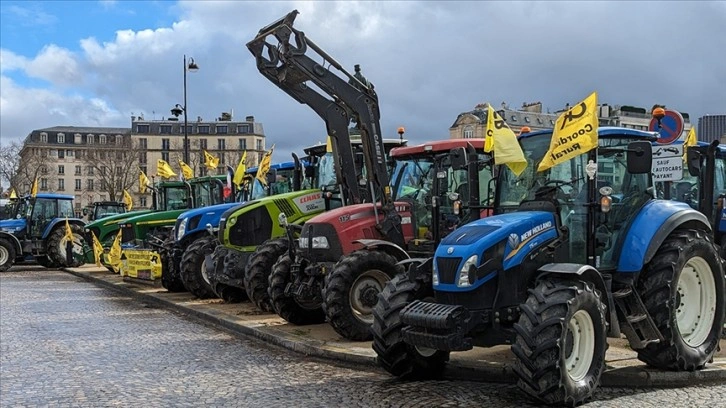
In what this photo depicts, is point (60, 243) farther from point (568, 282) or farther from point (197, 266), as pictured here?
point (568, 282)

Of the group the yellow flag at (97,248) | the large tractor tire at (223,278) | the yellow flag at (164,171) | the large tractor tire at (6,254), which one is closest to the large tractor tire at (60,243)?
the large tractor tire at (6,254)

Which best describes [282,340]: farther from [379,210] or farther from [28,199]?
[28,199]

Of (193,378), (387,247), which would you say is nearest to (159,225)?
(387,247)

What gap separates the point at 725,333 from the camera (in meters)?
9.84

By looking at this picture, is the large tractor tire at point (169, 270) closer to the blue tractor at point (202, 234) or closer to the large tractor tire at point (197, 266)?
the blue tractor at point (202, 234)

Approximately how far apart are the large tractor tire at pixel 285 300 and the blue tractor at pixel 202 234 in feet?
11.5

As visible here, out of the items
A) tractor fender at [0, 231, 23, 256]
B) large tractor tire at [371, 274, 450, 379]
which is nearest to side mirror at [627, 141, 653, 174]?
large tractor tire at [371, 274, 450, 379]

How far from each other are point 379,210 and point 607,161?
3.99m

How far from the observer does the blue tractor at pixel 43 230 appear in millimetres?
27281

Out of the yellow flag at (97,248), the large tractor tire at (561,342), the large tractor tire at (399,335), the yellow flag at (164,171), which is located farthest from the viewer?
the yellow flag at (164,171)

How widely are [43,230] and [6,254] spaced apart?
1620 millimetres

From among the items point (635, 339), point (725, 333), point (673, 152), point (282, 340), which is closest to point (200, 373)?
point (282, 340)

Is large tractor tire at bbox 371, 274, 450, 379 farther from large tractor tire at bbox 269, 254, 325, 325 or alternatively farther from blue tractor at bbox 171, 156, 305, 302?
blue tractor at bbox 171, 156, 305, 302

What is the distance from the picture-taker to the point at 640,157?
7.14 meters
